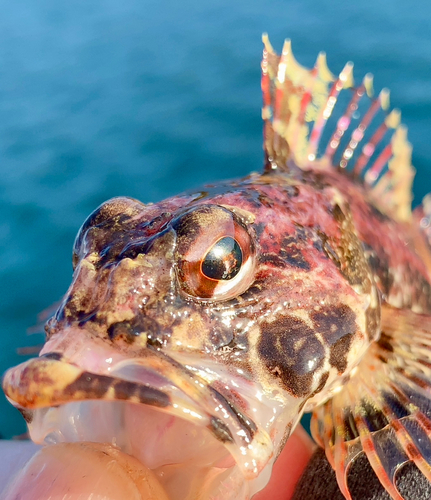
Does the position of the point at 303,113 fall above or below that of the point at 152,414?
above

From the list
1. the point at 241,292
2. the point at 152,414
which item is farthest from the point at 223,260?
the point at 152,414

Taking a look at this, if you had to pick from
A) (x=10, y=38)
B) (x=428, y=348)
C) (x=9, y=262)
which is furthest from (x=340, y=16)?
(x=428, y=348)

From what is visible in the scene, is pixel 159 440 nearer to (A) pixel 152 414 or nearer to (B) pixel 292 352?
(A) pixel 152 414

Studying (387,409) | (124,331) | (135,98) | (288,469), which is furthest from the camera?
(135,98)

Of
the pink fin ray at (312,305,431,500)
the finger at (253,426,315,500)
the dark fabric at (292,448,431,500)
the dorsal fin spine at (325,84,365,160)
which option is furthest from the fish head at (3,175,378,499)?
the dorsal fin spine at (325,84,365,160)

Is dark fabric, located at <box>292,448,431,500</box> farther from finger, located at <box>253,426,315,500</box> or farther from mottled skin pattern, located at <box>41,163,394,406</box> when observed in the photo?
mottled skin pattern, located at <box>41,163,394,406</box>

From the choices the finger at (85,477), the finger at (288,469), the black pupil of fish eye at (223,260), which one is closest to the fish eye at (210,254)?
the black pupil of fish eye at (223,260)

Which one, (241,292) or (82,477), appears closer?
(82,477)
